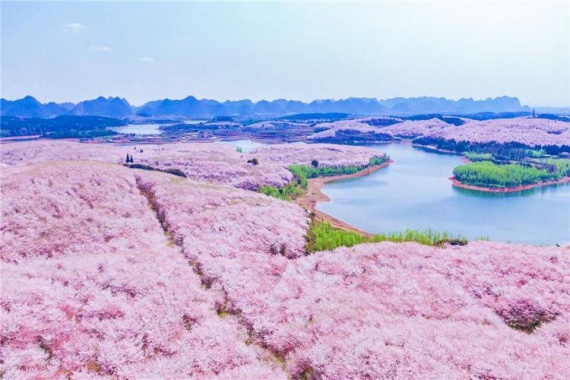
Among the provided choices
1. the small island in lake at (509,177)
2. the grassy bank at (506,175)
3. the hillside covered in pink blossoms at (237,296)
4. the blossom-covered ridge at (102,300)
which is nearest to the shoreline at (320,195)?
the hillside covered in pink blossoms at (237,296)

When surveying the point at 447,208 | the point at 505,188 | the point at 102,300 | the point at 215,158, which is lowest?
the point at 447,208

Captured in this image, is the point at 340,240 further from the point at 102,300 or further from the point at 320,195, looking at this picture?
the point at 320,195

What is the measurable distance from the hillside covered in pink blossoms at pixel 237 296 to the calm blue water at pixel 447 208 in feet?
75.2

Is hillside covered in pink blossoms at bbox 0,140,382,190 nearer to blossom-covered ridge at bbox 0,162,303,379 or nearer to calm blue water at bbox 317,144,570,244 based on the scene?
calm blue water at bbox 317,144,570,244

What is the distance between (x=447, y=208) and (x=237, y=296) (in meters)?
59.6

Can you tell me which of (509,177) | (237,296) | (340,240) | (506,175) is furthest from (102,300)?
(506,175)

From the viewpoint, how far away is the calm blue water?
5928cm

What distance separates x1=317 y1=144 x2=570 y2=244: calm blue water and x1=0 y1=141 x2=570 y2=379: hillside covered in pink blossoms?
2291cm

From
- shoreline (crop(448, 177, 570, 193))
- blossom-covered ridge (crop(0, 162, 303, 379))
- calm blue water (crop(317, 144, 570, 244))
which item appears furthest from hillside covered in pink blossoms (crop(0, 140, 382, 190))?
blossom-covered ridge (crop(0, 162, 303, 379))

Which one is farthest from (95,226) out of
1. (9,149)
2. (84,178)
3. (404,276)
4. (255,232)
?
(9,149)

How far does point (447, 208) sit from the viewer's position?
73.0m

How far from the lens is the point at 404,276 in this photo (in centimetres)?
2986

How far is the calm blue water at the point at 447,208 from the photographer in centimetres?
5928

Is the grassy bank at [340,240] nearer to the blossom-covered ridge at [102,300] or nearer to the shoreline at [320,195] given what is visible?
the shoreline at [320,195]
